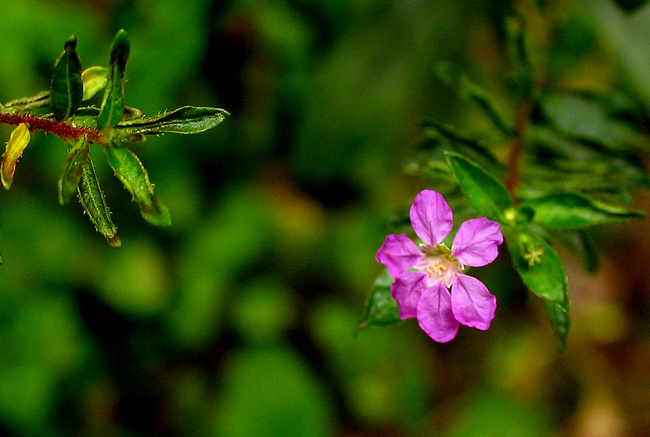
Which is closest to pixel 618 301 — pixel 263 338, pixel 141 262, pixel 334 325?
pixel 334 325

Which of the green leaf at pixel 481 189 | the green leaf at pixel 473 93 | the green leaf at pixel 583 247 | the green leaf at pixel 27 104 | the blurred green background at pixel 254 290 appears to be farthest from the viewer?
the blurred green background at pixel 254 290

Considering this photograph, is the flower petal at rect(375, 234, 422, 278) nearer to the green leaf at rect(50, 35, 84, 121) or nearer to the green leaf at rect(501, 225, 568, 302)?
the green leaf at rect(501, 225, 568, 302)

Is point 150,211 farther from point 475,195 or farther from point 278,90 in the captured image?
point 278,90

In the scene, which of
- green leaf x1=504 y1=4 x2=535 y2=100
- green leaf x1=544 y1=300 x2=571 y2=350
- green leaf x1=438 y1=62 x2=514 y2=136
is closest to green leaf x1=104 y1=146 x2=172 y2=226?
green leaf x1=544 y1=300 x2=571 y2=350

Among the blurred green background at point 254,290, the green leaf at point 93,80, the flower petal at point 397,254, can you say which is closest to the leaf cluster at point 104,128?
the green leaf at point 93,80

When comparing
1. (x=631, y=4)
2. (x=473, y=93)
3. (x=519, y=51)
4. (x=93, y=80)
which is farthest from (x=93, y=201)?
(x=631, y=4)

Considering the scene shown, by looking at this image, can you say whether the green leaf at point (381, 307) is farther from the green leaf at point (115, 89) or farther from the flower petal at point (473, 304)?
the green leaf at point (115, 89)
